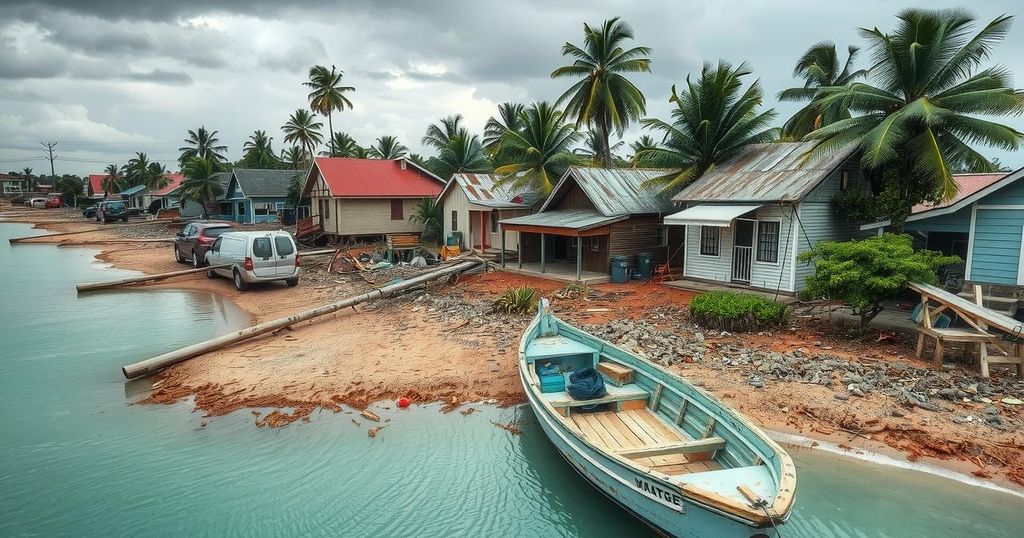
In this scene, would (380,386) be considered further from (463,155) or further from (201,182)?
(201,182)

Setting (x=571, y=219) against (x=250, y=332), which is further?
(x=571, y=219)

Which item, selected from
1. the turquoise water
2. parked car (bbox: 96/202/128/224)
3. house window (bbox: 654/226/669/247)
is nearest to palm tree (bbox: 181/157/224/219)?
parked car (bbox: 96/202/128/224)

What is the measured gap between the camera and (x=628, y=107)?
27922 mm

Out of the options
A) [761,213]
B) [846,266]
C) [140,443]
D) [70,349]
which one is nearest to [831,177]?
[761,213]

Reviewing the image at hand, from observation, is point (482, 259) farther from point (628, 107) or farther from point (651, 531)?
point (651, 531)

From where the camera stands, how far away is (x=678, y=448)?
265 inches

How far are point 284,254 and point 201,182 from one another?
116ft

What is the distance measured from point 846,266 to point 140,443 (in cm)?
1285

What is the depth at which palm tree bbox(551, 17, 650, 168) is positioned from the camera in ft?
87.6

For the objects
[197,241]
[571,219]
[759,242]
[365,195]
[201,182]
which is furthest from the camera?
[201,182]

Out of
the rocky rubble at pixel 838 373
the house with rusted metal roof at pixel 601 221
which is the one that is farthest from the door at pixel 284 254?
the rocky rubble at pixel 838 373

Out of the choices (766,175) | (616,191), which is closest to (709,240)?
(766,175)

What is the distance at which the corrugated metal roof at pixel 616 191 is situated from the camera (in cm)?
2006

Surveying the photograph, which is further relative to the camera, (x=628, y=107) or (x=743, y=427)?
(x=628, y=107)
